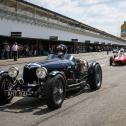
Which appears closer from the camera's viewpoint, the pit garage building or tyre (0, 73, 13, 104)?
tyre (0, 73, 13, 104)

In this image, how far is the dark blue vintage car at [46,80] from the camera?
8.98 metres

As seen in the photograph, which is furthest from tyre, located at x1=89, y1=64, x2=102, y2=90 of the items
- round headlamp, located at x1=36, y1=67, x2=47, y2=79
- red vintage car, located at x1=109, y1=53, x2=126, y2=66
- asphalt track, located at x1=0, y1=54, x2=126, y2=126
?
red vintage car, located at x1=109, y1=53, x2=126, y2=66

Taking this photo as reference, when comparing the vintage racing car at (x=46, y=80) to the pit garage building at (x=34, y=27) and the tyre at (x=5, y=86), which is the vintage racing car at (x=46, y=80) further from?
the pit garage building at (x=34, y=27)

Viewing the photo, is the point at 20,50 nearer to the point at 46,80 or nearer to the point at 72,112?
the point at 46,80

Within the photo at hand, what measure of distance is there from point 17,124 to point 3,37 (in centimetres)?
3336

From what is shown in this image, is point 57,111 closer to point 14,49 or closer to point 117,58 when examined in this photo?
point 117,58

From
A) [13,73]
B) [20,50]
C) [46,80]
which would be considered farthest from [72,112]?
[20,50]

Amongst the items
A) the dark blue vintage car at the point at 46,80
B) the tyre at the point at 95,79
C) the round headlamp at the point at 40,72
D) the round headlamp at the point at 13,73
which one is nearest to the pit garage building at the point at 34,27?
the tyre at the point at 95,79

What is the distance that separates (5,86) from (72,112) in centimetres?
212

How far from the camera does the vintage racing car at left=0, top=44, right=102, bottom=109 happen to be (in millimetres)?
8977

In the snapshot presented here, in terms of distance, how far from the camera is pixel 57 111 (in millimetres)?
8664

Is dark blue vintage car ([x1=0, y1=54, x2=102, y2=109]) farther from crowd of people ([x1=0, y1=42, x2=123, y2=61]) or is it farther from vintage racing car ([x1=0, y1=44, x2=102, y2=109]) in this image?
crowd of people ([x1=0, y1=42, x2=123, y2=61])

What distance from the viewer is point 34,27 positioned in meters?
48.2

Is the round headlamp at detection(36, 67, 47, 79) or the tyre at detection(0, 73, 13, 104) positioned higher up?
the round headlamp at detection(36, 67, 47, 79)
